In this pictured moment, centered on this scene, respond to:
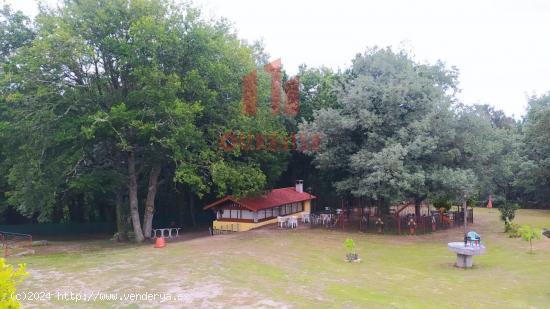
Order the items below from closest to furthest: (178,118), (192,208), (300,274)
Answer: (300,274), (178,118), (192,208)

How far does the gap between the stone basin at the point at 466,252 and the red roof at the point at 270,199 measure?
14.6m

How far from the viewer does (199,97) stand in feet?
89.4

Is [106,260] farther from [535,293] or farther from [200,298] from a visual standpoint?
[535,293]

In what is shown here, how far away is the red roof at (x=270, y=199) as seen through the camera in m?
30.0

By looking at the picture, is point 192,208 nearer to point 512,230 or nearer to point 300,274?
point 300,274

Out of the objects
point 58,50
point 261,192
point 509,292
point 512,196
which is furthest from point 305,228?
point 512,196

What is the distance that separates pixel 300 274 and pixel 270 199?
52.3 feet

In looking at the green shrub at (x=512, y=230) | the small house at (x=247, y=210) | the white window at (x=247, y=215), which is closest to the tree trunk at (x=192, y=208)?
the small house at (x=247, y=210)

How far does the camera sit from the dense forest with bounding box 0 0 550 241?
24.0 metres

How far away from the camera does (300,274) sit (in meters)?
16.7

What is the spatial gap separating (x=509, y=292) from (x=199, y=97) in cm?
2022

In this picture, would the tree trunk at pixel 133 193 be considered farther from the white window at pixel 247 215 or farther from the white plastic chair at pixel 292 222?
the white plastic chair at pixel 292 222

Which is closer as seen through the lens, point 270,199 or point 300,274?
point 300,274

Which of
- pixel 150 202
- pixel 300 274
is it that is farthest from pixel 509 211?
pixel 150 202
